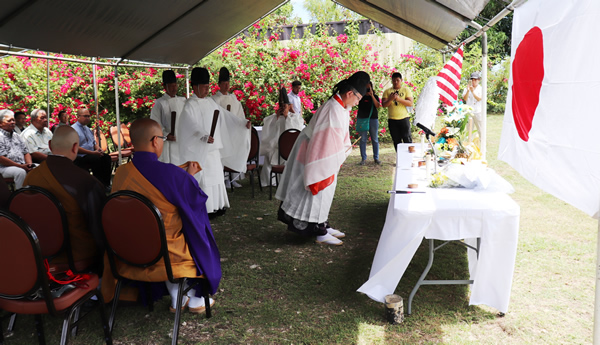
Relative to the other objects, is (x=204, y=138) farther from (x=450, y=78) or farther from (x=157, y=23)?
(x=450, y=78)

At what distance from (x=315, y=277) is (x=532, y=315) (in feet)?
5.38

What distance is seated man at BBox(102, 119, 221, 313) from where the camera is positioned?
9.11 ft

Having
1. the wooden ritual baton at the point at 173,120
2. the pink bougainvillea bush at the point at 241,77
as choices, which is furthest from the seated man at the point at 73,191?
the pink bougainvillea bush at the point at 241,77

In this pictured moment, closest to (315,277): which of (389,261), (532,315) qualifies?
(389,261)

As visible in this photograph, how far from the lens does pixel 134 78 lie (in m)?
12.8

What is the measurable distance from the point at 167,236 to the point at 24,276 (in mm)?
778

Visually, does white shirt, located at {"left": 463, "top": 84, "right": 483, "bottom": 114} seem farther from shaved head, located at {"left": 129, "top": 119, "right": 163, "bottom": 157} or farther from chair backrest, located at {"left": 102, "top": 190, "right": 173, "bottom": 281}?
chair backrest, located at {"left": 102, "top": 190, "right": 173, "bottom": 281}

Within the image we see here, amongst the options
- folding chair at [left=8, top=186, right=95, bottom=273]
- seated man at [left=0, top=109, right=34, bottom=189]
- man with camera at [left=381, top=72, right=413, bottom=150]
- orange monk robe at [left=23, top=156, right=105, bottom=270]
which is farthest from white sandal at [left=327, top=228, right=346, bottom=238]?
seated man at [left=0, top=109, right=34, bottom=189]

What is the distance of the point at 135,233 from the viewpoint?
2.65 metres

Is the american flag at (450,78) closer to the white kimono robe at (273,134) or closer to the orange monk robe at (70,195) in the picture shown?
the white kimono robe at (273,134)

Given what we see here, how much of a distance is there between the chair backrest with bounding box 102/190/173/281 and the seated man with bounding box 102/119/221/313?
0.10 meters

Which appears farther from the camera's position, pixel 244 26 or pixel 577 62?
pixel 244 26

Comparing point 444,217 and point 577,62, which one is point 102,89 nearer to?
point 444,217

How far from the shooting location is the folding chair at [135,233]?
2580mm
